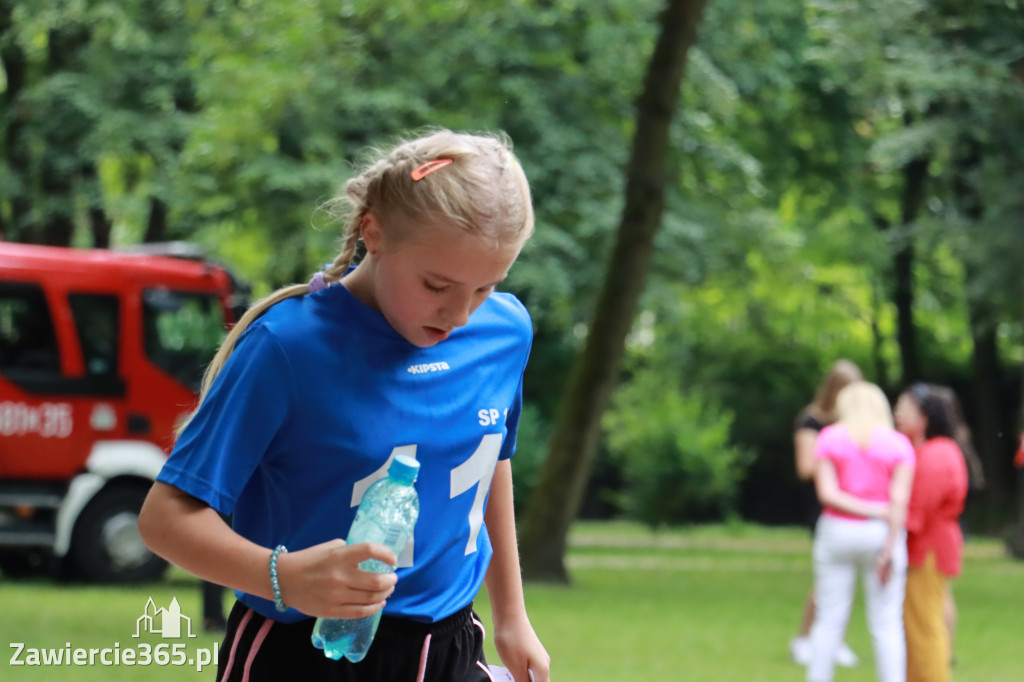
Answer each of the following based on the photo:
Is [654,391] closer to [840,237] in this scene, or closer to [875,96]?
[840,237]

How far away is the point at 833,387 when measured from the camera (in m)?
10.1

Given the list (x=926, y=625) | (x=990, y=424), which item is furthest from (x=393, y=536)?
(x=990, y=424)

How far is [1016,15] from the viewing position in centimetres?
1638

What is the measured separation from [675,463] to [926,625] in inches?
693

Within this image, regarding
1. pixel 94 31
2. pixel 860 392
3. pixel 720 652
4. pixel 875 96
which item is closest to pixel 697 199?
pixel 875 96

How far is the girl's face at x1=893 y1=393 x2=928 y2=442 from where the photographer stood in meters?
8.41

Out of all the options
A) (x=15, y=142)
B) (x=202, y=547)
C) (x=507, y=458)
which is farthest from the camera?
(x=15, y=142)

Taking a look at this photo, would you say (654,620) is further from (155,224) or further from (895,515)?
(155,224)

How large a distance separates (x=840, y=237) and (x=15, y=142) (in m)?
14.2

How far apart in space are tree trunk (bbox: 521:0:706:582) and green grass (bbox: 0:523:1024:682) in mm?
729

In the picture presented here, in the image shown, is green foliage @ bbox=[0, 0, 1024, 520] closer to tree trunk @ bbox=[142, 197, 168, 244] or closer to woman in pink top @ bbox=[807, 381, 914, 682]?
tree trunk @ bbox=[142, 197, 168, 244]

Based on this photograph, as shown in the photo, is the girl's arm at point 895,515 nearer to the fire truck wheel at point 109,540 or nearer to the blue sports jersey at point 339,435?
the blue sports jersey at point 339,435

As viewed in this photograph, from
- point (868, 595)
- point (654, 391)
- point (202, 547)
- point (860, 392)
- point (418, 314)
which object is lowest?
point (654, 391)

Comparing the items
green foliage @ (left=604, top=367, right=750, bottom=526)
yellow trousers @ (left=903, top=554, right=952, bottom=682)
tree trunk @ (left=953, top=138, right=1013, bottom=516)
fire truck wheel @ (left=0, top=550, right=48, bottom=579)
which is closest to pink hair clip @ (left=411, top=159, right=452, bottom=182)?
yellow trousers @ (left=903, top=554, right=952, bottom=682)
